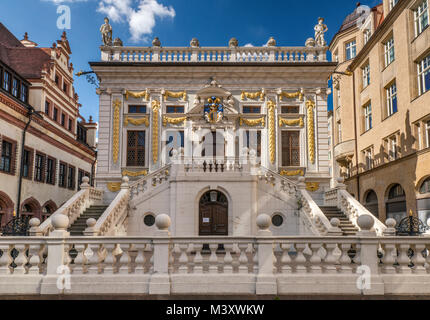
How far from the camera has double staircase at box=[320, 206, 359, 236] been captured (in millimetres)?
12316

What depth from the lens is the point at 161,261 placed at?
613cm

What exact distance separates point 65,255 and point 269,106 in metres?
14.6

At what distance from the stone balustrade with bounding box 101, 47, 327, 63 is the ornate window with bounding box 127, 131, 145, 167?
4.43 meters

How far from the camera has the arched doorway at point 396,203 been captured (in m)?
19.9

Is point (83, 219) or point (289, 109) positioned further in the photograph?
point (289, 109)

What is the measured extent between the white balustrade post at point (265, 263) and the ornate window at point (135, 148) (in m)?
13.2

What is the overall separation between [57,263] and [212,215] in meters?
9.33

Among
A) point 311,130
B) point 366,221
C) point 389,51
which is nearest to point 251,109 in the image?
point 311,130

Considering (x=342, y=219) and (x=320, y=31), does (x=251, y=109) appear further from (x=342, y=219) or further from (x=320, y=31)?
(x=342, y=219)

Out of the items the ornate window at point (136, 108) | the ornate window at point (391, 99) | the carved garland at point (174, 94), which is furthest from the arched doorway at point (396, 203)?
the ornate window at point (136, 108)

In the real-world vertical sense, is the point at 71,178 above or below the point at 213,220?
above

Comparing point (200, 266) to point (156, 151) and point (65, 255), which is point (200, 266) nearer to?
point (65, 255)

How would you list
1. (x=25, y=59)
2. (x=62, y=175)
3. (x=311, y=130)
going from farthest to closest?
(x=62, y=175) < (x=25, y=59) < (x=311, y=130)
